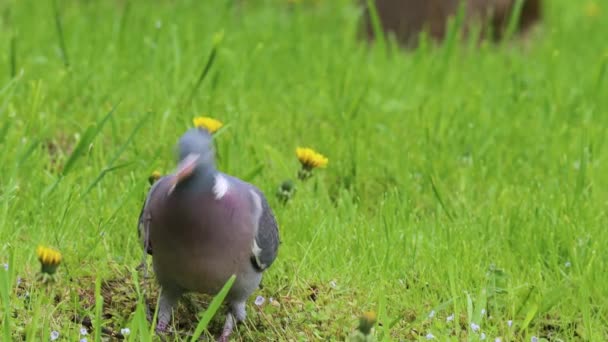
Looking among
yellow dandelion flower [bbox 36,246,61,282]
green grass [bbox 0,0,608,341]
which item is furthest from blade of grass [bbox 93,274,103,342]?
yellow dandelion flower [bbox 36,246,61,282]

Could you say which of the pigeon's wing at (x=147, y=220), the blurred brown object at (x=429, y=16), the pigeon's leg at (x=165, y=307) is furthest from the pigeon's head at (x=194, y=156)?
the blurred brown object at (x=429, y=16)

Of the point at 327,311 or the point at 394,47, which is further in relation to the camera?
the point at 394,47

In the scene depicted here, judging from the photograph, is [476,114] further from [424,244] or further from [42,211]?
[42,211]

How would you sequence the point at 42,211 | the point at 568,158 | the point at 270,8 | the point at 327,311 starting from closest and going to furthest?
the point at 327,311
the point at 42,211
the point at 568,158
the point at 270,8

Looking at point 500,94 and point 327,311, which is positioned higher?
point 327,311

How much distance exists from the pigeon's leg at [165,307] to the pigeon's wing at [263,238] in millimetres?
242

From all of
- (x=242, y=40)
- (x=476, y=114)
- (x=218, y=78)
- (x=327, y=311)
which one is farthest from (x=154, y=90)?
(x=327, y=311)

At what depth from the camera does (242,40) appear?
16.6ft

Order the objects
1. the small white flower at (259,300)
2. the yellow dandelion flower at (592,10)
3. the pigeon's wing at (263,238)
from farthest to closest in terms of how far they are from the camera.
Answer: the yellow dandelion flower at (592,10) < the small white flower at (259,300) < the pigeon's wing at (263,238)

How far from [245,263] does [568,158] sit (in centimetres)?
183

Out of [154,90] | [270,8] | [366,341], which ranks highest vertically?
[366,341]

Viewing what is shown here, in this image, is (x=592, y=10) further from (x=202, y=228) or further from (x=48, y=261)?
(x=48, y=261)

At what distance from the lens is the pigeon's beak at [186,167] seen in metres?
2.31

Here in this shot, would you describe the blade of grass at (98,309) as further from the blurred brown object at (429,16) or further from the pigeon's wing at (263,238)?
the blurred brown object at (429,16)
